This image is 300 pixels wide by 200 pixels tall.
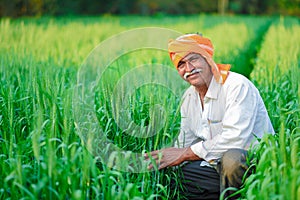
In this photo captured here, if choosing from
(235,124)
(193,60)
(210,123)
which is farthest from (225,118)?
(193,60)

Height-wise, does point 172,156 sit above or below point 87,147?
below

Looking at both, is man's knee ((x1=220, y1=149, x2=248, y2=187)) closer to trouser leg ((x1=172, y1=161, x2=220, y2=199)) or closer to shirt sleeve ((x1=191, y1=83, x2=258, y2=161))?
shirt sleeve ((x1=191, y1=83, x2=258, y2=161))

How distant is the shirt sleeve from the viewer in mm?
2660

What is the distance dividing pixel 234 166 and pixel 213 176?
342 mm

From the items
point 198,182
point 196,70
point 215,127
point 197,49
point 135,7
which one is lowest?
point 198,182

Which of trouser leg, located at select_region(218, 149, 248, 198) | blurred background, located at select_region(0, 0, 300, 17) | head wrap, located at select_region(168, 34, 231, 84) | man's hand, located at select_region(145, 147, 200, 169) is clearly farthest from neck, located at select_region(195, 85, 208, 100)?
blurred background, located at select_region(0, 0, 300, 17)

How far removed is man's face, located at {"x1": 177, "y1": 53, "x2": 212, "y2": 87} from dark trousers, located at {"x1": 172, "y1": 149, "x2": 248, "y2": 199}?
477mm

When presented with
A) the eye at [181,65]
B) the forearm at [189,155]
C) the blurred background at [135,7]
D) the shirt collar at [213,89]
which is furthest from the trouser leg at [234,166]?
the blurred background at [135,7]

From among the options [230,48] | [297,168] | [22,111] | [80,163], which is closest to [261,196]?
[297,168]

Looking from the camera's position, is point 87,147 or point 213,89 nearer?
point 87,147

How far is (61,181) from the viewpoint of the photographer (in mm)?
2197

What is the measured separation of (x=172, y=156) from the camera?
2.78 m

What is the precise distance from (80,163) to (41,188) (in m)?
0.21

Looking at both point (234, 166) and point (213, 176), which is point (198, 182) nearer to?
point (213, 176)
